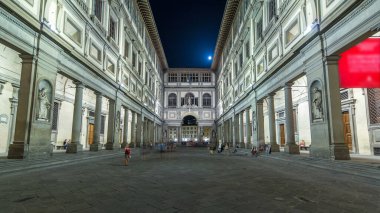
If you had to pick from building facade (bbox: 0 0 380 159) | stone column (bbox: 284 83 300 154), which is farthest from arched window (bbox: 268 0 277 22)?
stone column (bbox: 284 83 300 154)

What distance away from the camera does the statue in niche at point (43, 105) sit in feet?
34.8

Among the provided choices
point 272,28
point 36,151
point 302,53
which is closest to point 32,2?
point 36,151

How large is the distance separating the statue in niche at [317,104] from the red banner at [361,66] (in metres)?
1.13

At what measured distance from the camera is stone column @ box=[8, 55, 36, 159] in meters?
9.40

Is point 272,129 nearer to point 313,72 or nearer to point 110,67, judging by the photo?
point 313,72

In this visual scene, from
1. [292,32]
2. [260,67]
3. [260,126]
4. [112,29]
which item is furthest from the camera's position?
[112,29]

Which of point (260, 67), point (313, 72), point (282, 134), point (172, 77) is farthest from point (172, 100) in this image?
point (313, 72)

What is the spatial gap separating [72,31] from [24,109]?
20.6 ft

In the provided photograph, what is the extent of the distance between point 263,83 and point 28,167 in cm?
1669

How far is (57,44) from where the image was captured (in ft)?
38.9

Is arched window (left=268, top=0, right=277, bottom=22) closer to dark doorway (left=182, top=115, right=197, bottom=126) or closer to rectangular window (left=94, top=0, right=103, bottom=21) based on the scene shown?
rectangular window (left=94, top=0, right=103, bottom=21)

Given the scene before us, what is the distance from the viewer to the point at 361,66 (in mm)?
9508

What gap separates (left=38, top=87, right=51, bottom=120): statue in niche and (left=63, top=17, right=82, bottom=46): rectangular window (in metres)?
4.10

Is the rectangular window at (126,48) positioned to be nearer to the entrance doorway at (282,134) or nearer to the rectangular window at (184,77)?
the entrance doorway at (282,134)
